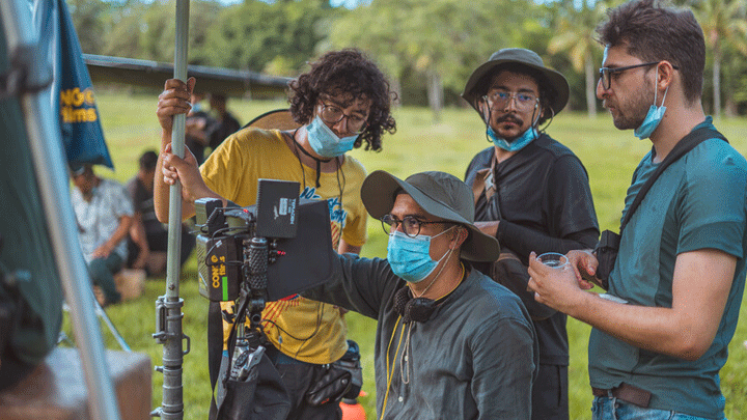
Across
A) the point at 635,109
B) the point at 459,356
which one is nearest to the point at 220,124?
the point at 459,356

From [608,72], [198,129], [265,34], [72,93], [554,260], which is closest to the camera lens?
[608,72]

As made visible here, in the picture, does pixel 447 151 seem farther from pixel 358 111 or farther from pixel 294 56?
pixel 294 56

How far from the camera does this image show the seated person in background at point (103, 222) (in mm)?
7816

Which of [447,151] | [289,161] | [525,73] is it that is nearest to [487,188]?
[525,73]

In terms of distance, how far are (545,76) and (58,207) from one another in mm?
2768

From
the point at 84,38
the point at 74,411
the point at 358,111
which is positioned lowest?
the point at 74,411

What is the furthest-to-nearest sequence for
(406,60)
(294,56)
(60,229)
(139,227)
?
(294,56), (406,60), (139,227), (60,229)

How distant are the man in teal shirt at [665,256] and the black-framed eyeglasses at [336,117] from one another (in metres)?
1.21

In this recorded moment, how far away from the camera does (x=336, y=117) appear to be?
3125mm

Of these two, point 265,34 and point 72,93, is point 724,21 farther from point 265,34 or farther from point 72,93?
point 72,93

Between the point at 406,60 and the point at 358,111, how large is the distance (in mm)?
40380

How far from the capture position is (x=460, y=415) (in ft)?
7.84

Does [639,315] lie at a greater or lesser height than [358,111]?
lesser

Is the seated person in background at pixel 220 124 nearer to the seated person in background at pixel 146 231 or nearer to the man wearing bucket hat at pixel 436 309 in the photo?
the seated person in background at pixel 146 231
